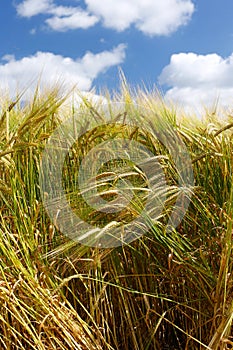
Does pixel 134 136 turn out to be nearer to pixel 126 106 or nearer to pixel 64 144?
pixel 126 106

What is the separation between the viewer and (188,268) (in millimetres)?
1400

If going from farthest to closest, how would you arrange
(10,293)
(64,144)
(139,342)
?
(64,144) < (139,342) < (10,293)

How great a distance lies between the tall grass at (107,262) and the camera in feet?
4.30

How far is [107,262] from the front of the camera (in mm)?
1524

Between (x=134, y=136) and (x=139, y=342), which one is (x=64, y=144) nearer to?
(x=134, y=136)

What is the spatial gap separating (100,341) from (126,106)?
2.36 ft

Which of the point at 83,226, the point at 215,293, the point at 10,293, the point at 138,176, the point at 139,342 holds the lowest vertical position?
the point at 139,342

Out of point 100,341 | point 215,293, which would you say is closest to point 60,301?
point 100,341

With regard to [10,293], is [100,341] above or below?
below

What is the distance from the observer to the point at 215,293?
135 cm

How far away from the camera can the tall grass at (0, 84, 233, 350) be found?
4.30 feet

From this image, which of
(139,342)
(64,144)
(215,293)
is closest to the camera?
(215,293)

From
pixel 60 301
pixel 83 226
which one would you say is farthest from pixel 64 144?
pixel 60 301

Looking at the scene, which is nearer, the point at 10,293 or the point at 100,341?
the point at 10,293
